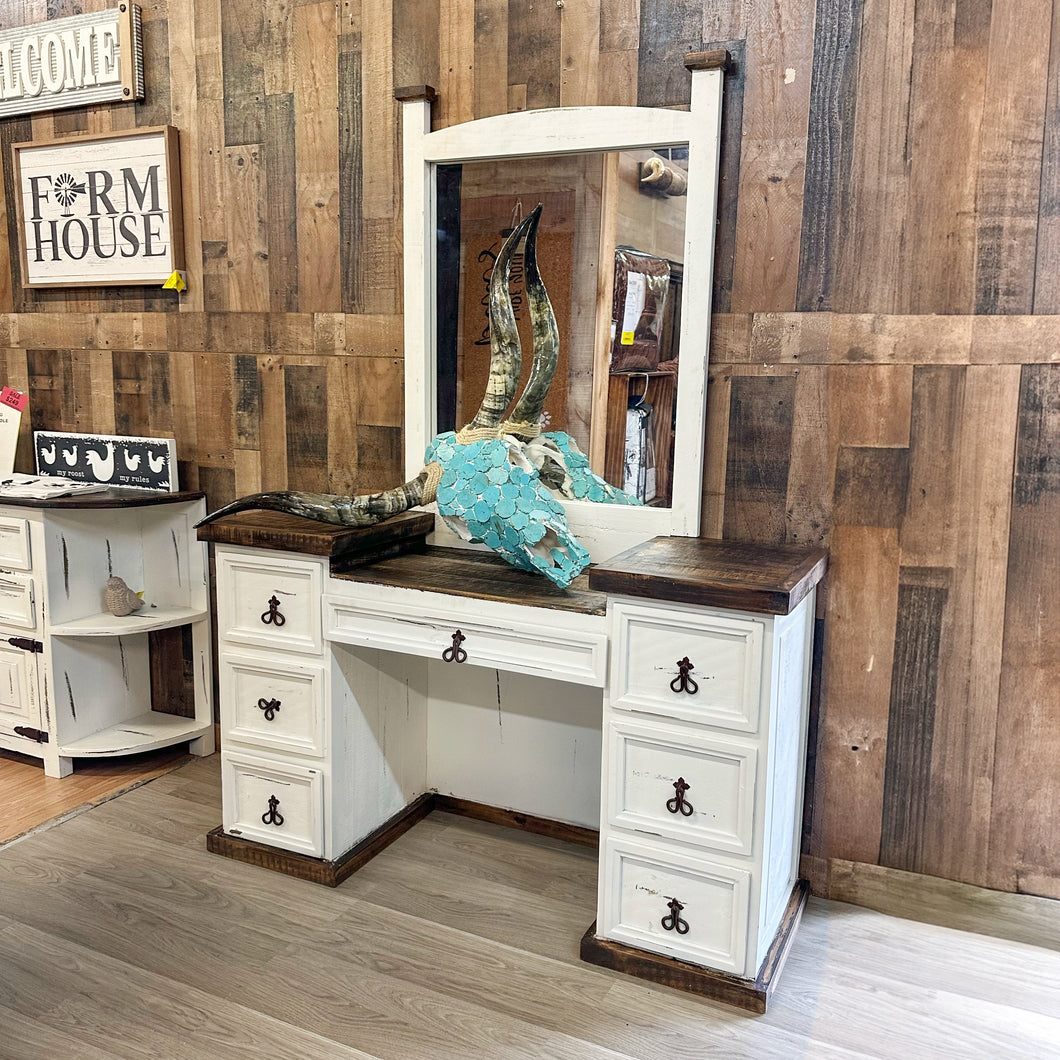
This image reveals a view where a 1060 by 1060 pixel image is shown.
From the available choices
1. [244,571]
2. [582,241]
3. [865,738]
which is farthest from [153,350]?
[865,738]

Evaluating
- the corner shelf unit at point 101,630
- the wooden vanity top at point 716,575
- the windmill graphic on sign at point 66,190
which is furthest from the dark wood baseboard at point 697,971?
the windmill graphic on sign at point 66,190

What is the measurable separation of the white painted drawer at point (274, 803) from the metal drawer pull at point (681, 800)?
871 mm

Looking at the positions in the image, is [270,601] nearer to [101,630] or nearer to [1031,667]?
[101,630]

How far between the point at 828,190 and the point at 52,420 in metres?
2.55

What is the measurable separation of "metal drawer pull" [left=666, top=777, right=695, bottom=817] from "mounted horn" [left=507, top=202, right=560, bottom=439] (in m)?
0.89

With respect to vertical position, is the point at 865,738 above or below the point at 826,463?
below

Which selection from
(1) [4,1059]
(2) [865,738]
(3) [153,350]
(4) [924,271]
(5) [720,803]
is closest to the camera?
(1) [4,1059]

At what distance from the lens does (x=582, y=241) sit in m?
2.20

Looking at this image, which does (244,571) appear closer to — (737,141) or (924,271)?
(737,141)

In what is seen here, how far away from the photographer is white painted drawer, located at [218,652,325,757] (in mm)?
2258

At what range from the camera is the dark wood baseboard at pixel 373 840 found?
7.53 ft

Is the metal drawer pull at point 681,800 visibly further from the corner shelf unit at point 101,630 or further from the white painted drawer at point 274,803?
the corner shelf unit at point 101,630

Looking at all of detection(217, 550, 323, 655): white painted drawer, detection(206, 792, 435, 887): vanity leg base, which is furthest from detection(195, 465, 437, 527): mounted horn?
detection(206, 792, 435, 887): vanity leg base

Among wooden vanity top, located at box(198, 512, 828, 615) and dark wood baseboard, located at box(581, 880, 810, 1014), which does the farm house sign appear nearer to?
wooden vanity top, located at box(198, 512, 828, 615)
